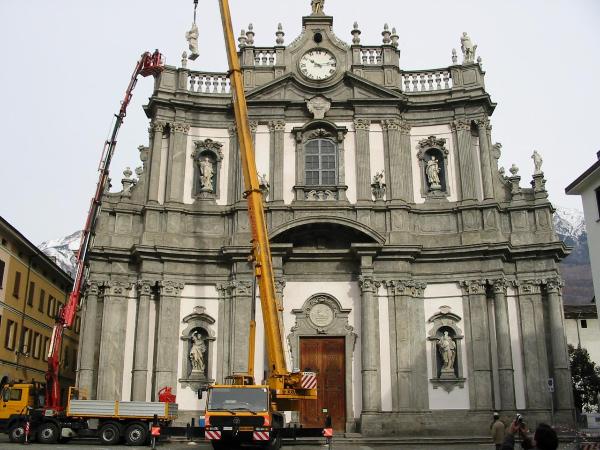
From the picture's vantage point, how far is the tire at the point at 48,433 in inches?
887

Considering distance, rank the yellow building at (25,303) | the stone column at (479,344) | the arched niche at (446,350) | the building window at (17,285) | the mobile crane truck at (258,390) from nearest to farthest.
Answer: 1. the mobile crane truck at (258,390)
2. the stone column at (479,344)
3. the arched niche at (446,350)
4. the yellow building at (25,303)
5. the building window at (17,285)

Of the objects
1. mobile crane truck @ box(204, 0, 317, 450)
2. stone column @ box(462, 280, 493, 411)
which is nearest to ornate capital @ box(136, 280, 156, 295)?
mobile crane truck @ box(204, 0, 317, 450)

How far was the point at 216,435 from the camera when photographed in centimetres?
1847

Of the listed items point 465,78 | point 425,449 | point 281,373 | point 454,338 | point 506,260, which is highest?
point 465,78

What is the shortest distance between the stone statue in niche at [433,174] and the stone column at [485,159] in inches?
72.2

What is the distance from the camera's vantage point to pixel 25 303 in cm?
3691

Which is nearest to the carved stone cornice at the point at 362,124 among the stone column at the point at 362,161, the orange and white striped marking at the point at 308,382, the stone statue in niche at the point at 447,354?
the stone column at the point at 362,161

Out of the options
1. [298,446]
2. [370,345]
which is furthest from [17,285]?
[298,446]

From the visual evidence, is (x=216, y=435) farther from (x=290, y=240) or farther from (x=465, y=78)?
(x=465, y=78)

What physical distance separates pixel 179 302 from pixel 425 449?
1100 cm

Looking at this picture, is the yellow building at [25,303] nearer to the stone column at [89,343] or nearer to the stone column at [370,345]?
the stone column at [89,343]

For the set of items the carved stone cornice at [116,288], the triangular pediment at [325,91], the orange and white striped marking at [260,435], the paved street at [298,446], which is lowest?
the paved street at [298,446]

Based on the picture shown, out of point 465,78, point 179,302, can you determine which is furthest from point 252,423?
point 465,78

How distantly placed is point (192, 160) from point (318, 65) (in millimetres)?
6955
